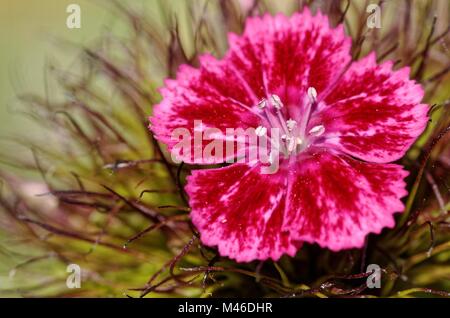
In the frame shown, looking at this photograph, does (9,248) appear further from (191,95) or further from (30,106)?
(191,95)

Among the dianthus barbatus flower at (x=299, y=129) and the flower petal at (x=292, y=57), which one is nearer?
the dianthus barbatus flower at (x=299, y=129)

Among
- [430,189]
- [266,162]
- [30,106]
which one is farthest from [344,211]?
[30,106]

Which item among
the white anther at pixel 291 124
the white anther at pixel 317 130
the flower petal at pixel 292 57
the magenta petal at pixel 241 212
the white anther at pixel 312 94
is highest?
the flower petal at pixel 292 57

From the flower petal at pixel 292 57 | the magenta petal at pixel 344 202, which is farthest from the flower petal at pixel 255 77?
the magenta petal at pixel 344 202

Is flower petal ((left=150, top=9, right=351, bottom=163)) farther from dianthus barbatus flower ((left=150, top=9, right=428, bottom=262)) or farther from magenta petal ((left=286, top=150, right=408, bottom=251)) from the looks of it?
magenta petal ((left=286, top=150, right=408, bottom=251))

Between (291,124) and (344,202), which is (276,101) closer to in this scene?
(291,124)

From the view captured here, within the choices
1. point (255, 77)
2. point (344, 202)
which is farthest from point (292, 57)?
point (344, 202)

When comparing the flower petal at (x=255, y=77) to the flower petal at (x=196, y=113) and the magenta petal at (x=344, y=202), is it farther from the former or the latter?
the magenta petal at (x=344, y=202)

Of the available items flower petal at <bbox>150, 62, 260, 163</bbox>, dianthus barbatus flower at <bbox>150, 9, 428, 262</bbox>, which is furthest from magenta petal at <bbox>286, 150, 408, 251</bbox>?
flower petal at <bbox>150, 62, 260, 163</bbox>
